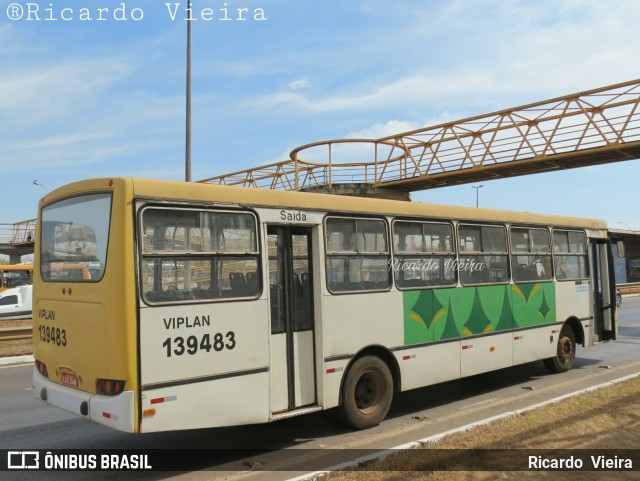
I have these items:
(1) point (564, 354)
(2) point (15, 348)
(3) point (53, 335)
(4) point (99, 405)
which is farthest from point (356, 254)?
(2) point (15, 348)

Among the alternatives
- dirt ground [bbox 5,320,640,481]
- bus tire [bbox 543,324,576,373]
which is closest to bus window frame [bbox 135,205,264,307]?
dirt ground [bbox 5,320,640,481]

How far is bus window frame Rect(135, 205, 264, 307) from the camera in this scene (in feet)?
18.0

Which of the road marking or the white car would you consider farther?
the white car

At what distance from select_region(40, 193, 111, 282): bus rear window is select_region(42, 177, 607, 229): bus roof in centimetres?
14

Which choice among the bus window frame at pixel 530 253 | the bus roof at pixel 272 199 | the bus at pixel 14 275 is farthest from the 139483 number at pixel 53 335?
the bus at pixel 14 275

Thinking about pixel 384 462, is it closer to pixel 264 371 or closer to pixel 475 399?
pixel 264 371

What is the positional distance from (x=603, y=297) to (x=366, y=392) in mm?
7086

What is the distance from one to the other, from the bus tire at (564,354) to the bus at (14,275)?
1320 inches

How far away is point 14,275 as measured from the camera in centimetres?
3622

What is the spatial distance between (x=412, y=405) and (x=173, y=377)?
14.8 ft

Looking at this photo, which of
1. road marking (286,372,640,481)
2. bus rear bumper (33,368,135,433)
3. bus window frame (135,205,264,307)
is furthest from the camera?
road marking (286,372,640,481)

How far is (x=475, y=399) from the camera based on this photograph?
9.09 m

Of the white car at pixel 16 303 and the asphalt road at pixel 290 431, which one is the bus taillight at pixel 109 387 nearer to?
the asphalt road at pixel 290 431

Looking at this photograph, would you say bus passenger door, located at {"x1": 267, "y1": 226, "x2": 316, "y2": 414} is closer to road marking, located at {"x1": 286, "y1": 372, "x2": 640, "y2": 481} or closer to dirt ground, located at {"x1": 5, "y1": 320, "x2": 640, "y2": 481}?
road marking, located at {"x1": 286, "y1": 372, "x2": 640, "y2": 481}
